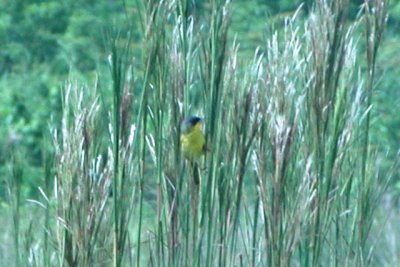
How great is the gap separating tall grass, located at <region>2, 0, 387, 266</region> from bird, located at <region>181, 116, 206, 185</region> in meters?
0.02

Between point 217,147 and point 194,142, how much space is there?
0.06 m

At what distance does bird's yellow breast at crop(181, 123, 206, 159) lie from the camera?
2811mm

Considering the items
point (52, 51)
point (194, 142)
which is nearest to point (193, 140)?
point (194, 142)

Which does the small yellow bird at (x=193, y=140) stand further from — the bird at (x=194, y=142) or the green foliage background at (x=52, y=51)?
the green foliage background at (x=52, y=51)

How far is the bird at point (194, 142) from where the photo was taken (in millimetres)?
2828

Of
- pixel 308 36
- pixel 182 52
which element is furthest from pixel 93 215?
pixel 308 36

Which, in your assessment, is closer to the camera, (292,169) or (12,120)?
(292,169)

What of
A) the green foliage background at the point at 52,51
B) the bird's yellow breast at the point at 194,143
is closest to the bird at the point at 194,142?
the bird's yellow breast at the point at 194,143

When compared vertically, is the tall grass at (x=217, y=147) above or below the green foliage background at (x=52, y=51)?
above

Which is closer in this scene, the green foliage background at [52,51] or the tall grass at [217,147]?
the tall grass at [217,147]

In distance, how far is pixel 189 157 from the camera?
288 cm

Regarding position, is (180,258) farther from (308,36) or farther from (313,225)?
(308,36)

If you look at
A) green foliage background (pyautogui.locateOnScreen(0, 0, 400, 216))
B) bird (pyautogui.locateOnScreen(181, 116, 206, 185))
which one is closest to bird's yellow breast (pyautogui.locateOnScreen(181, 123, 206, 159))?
bird (pyautogui.locateOnScreen(181, 116, 206, 185))

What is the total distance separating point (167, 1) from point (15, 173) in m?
0.57
